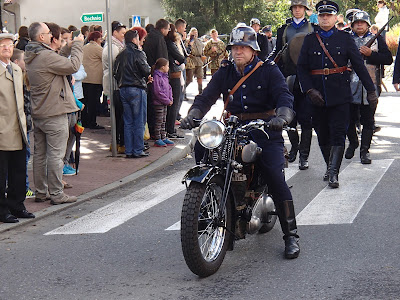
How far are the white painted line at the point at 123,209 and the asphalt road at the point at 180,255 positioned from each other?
0.5 inches

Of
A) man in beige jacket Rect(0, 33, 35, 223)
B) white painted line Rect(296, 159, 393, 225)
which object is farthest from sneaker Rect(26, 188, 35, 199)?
white painted line Rect(296, 159, 393, 225)

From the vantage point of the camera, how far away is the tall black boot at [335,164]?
30.8 feet

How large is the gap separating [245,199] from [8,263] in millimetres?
2013

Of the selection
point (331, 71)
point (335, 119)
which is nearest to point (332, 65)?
point (331, 71)

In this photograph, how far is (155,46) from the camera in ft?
45.5

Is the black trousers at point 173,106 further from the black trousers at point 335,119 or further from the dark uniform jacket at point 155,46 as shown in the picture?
the black trousers at point 335,119

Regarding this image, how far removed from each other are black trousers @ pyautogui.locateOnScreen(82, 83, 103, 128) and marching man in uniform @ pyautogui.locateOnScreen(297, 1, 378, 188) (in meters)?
6.56

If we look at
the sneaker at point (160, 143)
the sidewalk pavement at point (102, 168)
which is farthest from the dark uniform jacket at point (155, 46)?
the sneaker at point (160, 143)

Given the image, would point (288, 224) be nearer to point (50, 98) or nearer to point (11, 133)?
point (11, 133)

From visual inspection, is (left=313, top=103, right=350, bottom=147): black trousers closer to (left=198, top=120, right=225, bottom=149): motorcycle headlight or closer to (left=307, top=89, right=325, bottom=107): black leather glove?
(left=307, top=89, right=325, bottom=107): black leather glove

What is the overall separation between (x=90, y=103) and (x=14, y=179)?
708cm

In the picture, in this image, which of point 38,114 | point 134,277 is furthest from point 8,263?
point 38,114

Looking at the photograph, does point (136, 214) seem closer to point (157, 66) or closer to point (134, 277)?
point (134, 277)

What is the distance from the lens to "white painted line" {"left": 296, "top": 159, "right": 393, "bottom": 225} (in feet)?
25.5
